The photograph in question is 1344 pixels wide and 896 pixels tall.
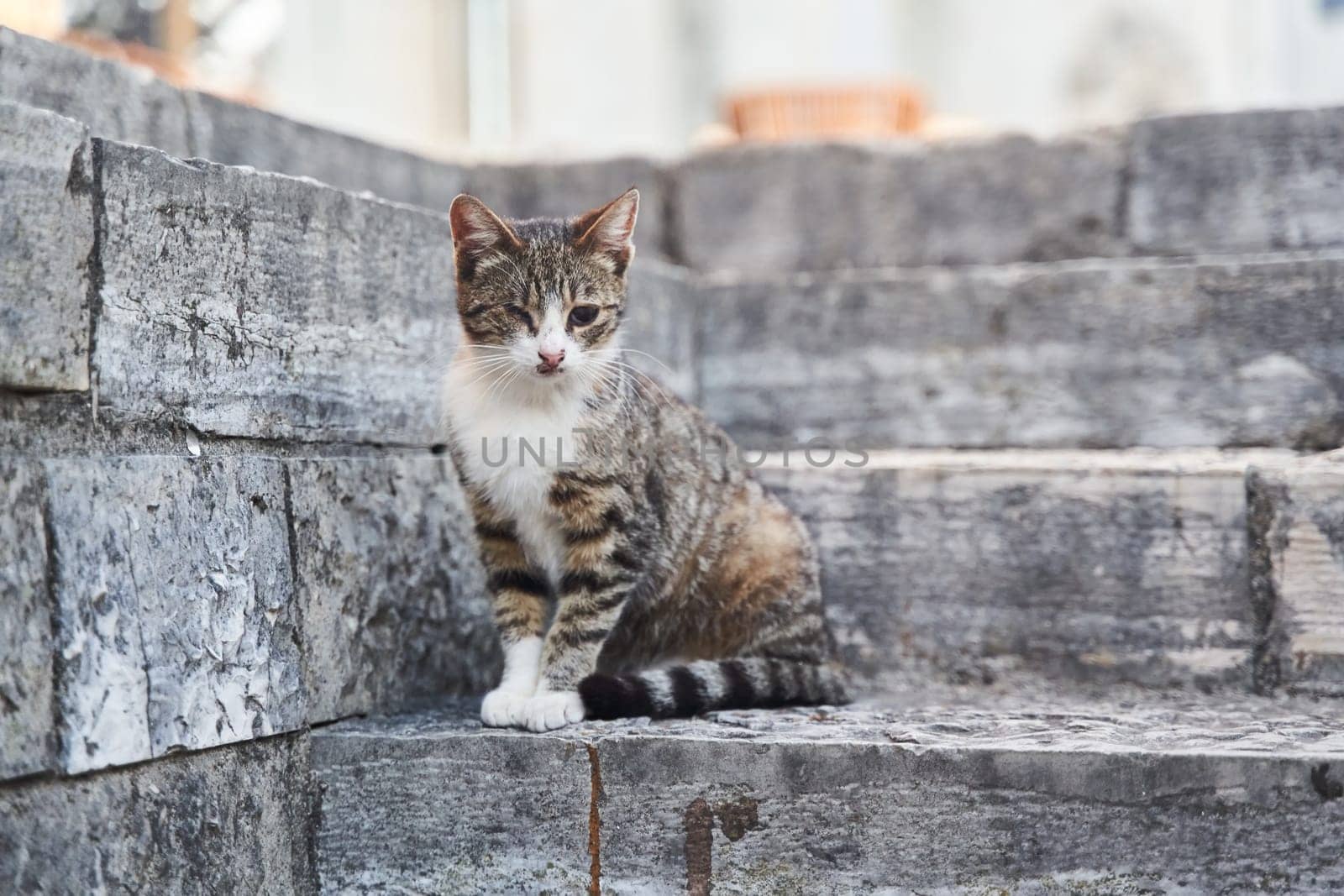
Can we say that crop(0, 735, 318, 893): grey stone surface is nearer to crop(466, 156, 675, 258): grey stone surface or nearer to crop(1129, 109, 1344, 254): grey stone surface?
crop(466, 156, 675, 258): grey stone surface

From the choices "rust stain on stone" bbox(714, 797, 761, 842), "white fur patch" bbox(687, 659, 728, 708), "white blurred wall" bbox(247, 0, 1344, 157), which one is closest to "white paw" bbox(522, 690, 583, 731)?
"white fur patch" bbox(687, 659, 728, 708)

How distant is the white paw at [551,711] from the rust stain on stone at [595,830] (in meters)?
0.15

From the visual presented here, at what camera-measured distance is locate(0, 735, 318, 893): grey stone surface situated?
2186mm

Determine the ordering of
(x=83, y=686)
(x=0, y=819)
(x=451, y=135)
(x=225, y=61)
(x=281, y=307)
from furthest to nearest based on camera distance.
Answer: (x=451, y=135) → (x=225, y=61) → (x=281, y=307) → (x=83, y=686) → (x=0, y=819)

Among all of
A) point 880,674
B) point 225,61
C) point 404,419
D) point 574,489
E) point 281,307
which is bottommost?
point 880,674

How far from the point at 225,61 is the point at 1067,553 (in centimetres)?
540

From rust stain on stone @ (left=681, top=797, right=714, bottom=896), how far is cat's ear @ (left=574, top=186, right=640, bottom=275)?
135cm

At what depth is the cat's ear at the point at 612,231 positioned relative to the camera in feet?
10.1

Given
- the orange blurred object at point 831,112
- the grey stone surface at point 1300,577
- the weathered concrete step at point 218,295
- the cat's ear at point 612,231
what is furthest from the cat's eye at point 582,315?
the orange blurred object at point 831,112

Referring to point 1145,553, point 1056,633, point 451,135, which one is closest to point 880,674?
point 1056,633

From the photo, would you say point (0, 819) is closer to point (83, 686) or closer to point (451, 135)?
point (83, 686)

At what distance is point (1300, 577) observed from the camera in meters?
3.16

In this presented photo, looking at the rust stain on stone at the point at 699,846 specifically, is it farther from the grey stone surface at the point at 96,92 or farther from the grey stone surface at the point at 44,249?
the grey stone surface at the point at 96,92

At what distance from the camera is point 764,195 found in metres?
4.91
